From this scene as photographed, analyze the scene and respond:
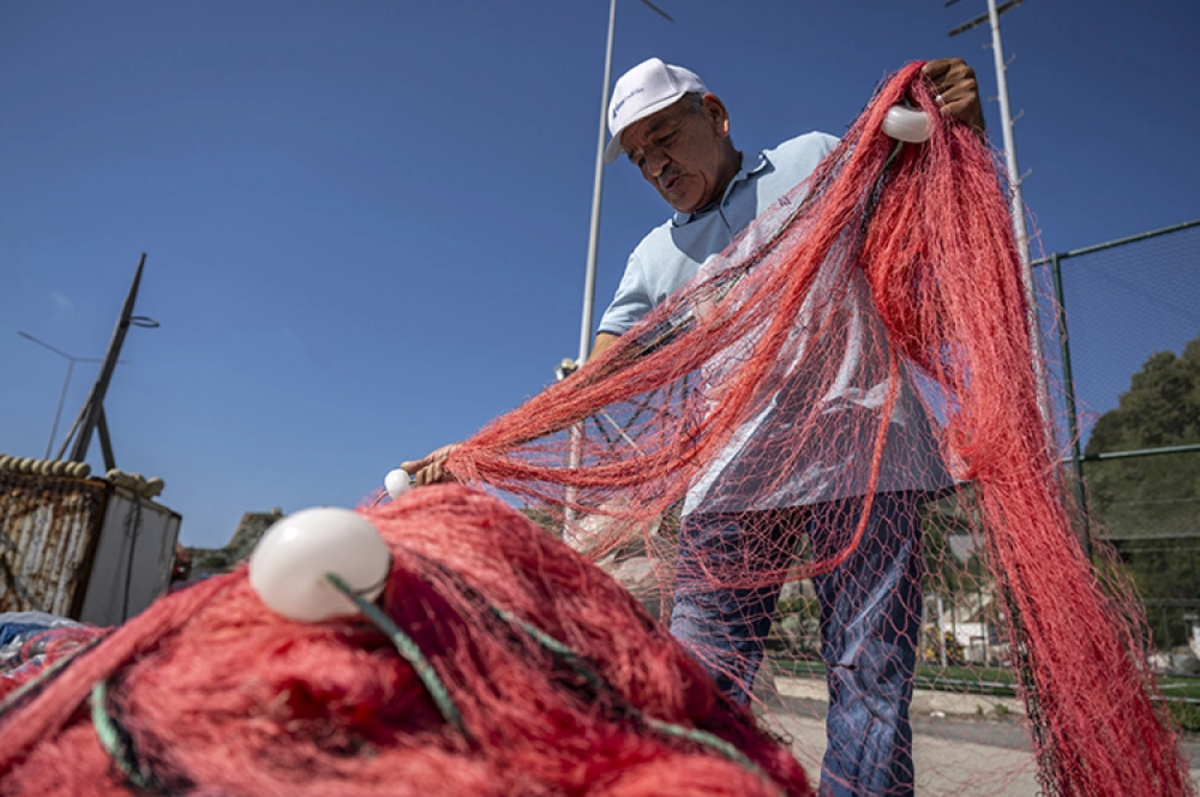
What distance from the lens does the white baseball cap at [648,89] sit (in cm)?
227

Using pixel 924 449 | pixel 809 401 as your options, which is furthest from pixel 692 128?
pixel 924 449

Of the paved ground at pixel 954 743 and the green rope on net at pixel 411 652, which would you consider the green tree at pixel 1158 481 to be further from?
the green rope on net at pixel 411 652

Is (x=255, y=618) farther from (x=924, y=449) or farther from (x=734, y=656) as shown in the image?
(x=924, y=449)

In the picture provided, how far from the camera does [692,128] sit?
7.67ft

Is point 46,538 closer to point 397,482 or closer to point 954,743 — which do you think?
point 397,482

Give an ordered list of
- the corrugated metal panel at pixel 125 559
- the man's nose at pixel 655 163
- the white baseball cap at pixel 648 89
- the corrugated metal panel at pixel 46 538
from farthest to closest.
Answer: the corrugated metal panel at pixel 125 559, the corrugated metal panel at pixel 46 538, the man's nose at pixel 655 163, the white baseball cap at pixel 648 89

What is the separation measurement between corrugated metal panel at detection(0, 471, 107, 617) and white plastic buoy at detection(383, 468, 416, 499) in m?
5.33

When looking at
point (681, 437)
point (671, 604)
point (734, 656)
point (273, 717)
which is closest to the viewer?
point (273, 717)

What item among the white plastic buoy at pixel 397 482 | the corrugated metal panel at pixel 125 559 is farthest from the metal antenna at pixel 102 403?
the white plastic buoy at pixel 397 482

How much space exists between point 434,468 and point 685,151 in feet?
4.02

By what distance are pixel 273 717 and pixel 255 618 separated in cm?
13

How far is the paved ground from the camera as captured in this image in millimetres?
1842

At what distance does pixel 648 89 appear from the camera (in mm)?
2275

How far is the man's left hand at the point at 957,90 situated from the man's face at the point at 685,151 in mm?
647
